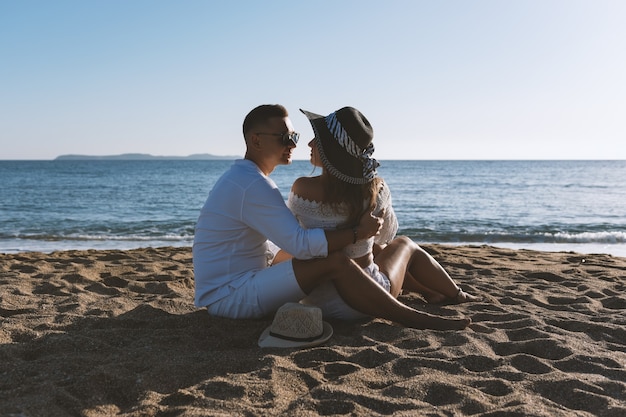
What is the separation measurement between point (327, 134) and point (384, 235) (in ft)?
3.38

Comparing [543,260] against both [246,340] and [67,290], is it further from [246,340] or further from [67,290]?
[67,290]

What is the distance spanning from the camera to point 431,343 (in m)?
3.60

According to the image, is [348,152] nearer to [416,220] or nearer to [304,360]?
[304,360]

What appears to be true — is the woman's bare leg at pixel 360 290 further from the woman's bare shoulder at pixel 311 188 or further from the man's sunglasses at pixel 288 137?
the man's sunglasses at pixel 288 137

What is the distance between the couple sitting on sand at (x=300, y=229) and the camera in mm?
3572

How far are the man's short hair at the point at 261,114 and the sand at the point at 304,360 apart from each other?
1344mm

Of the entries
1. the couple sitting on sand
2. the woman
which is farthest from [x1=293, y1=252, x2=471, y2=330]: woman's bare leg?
the woman

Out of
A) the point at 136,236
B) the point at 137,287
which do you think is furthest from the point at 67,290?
the point at 136,236

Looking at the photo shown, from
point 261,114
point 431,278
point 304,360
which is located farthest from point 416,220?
point 304,360

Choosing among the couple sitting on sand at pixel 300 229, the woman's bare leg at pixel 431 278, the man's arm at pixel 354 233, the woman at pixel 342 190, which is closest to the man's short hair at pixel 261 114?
the couple sitting on sand at pixel 300 229

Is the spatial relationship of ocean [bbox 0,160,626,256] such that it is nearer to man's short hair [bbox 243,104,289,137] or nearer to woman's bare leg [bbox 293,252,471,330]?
woman's bare leg [bbox 293,252,471,330]

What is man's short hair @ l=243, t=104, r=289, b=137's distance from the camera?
3.71 metres

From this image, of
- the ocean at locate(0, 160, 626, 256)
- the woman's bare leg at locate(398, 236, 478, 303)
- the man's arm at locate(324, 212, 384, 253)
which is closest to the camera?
the man's arm at locate(324, 212, 384, 253)

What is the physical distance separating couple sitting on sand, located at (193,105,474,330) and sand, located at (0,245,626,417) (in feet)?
0.67
